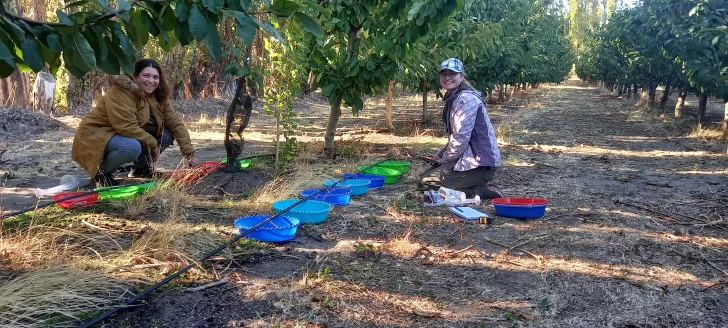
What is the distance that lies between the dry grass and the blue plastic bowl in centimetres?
225

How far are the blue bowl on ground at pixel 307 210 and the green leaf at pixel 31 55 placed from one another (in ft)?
8.23

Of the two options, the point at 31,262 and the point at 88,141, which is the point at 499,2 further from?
the point at 31,262

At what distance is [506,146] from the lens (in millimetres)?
9945

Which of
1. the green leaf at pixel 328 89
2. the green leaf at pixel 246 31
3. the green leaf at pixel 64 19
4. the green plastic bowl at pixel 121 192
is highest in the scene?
the green leaf at pixel 64 19

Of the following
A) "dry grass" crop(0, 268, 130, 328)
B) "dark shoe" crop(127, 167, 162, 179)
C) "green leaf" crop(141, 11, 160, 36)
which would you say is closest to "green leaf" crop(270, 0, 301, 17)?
"green leaf" crop(141, 11, 160, 36)

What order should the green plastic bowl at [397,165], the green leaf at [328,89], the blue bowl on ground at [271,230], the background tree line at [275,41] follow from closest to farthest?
the background tree line at [275,41] < the blue bowl on ground at [271,230] < the green plastic bowl at [397,165] < the green leaf at [328,89]

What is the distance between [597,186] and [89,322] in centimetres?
543

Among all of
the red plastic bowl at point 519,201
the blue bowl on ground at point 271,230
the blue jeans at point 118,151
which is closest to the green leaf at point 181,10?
the blue bowl on ground at point 271,230

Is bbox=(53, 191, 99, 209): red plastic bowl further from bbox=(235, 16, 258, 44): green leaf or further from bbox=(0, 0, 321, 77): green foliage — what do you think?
bbox=(235, 16, 258, 44): green leaf

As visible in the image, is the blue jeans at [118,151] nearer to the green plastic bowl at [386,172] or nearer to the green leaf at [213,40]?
the green plastic bowl at [386,172]

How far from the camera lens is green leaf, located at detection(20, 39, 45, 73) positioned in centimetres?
187

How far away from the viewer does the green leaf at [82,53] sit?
188 cm

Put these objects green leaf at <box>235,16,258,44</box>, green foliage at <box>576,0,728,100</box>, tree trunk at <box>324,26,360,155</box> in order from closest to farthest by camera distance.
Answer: green leaf at <box>235,16,258,44</box> → tree trunk at <box>324,26,360,155</box> → green foliage at <box>576,0,728,100</box>

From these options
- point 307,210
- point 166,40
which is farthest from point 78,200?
point 166,40
